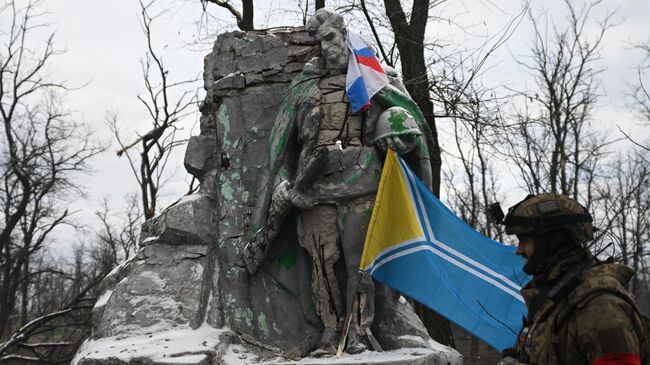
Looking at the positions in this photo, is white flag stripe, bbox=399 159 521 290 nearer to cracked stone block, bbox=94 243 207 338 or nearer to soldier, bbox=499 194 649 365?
cracked stone block, bbox=94 243 207 338

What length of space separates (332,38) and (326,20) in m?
0.17

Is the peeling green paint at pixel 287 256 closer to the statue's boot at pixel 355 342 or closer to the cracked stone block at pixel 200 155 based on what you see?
the statue's boot at pixel 355 342

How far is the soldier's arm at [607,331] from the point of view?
102 inches

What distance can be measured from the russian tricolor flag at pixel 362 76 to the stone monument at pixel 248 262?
0.15m

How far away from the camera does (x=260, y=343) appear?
5945mm

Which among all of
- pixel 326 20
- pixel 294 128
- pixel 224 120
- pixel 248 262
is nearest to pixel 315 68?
pixel 326 20

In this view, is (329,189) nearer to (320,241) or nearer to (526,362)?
(320,241)

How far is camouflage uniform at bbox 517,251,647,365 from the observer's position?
2.62 meters

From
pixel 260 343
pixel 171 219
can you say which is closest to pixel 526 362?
pixel 260 343

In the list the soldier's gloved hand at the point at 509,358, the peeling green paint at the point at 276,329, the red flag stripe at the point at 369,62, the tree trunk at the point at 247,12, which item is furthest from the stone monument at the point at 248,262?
the tree trunk at the point at 247,12

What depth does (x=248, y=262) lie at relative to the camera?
6.14 metres

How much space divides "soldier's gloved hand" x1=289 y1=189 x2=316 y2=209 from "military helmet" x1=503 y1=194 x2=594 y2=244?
2.97 m

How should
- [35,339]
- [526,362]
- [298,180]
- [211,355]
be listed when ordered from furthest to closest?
[35,339] < [298,180] < [211,355] < [526,362]

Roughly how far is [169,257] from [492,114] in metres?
6.54
